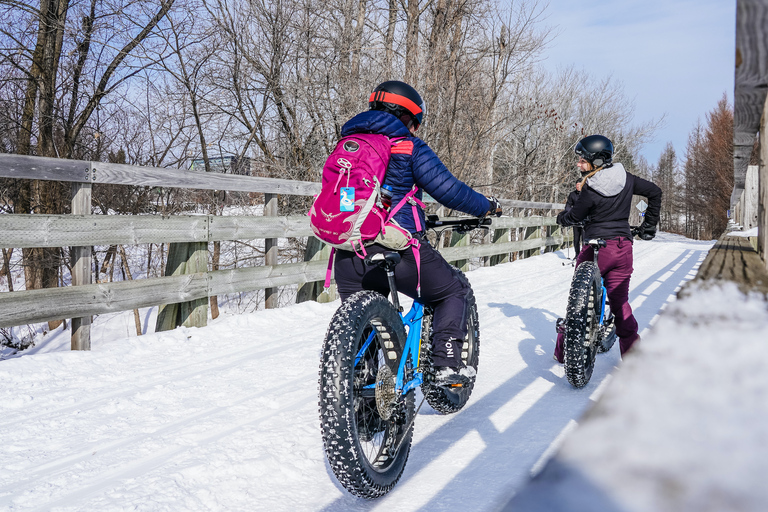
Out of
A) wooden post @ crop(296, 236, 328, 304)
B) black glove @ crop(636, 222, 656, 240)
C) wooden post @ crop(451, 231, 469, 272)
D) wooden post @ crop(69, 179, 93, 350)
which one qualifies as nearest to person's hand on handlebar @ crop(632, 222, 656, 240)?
black glove @ crop(636, 222, 656, 240)

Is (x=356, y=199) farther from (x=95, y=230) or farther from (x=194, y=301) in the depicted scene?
(x=194, y=301)

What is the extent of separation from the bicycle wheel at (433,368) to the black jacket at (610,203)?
4.95 ft

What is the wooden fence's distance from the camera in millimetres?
3977

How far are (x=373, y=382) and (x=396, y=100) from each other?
139 cm

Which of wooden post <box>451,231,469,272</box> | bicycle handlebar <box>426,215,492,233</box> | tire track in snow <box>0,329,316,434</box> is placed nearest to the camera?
bicycle handlebar <box>426,215,492,233</box>

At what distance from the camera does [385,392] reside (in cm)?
250

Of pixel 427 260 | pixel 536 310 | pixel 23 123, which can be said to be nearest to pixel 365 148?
pixel 427 260

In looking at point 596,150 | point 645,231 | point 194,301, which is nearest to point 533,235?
point 645,231

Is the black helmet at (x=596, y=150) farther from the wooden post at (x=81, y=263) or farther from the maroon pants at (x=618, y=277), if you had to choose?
the wooden post at (x=81, y=263)

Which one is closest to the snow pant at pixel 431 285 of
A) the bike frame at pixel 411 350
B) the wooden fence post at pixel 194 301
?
the bike frame at pixel 411 350

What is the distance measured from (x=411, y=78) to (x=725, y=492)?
1072 centimetres

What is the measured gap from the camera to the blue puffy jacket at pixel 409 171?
2.63 m

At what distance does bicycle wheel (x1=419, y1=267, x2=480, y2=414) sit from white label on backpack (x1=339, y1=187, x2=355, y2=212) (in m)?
0.99

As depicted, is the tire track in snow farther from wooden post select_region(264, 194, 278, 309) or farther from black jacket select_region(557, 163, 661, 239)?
black jacket select_region(557, 163, 661, 239)
